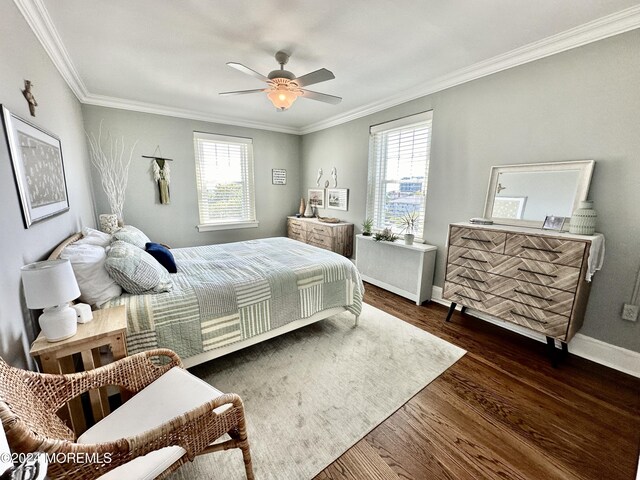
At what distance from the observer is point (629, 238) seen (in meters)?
2.01

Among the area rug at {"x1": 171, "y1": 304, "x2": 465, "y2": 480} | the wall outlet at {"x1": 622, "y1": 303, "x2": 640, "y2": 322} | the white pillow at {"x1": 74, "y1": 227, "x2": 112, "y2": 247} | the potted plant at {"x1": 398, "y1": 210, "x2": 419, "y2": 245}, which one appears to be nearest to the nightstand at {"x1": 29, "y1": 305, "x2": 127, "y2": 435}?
the area rug at {"x1": 171, "y1": 304, "x2": 465, "y2": 480}

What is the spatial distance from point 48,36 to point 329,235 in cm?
362

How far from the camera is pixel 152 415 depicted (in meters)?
1.13

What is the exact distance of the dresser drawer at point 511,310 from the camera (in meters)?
2.06

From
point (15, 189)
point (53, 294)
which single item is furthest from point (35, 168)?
point (53, 294)

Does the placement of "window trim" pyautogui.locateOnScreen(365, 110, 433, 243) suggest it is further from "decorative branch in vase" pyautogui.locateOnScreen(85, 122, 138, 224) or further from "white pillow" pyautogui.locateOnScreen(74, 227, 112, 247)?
"decorative branch in vase" pyautogui.locateOnScreen(85, 122, 138, 224)

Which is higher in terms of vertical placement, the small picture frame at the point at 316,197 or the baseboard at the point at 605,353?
the small picture frame at the point at 316,197

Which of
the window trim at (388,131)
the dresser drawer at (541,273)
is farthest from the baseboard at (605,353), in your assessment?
the window trim at (388,131)

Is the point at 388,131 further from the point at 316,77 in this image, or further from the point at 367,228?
the point at 316,77

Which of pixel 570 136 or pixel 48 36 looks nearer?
pixel 48 36

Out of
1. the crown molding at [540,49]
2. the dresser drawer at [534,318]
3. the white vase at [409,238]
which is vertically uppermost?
the crown molding at [540,49]

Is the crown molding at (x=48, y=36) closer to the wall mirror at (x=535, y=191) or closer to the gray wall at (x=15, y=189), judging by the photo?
the gray wall at (x=15, y=189)

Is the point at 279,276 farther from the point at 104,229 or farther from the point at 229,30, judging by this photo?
the point at 104,229

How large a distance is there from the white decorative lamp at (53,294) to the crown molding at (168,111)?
3489mm
